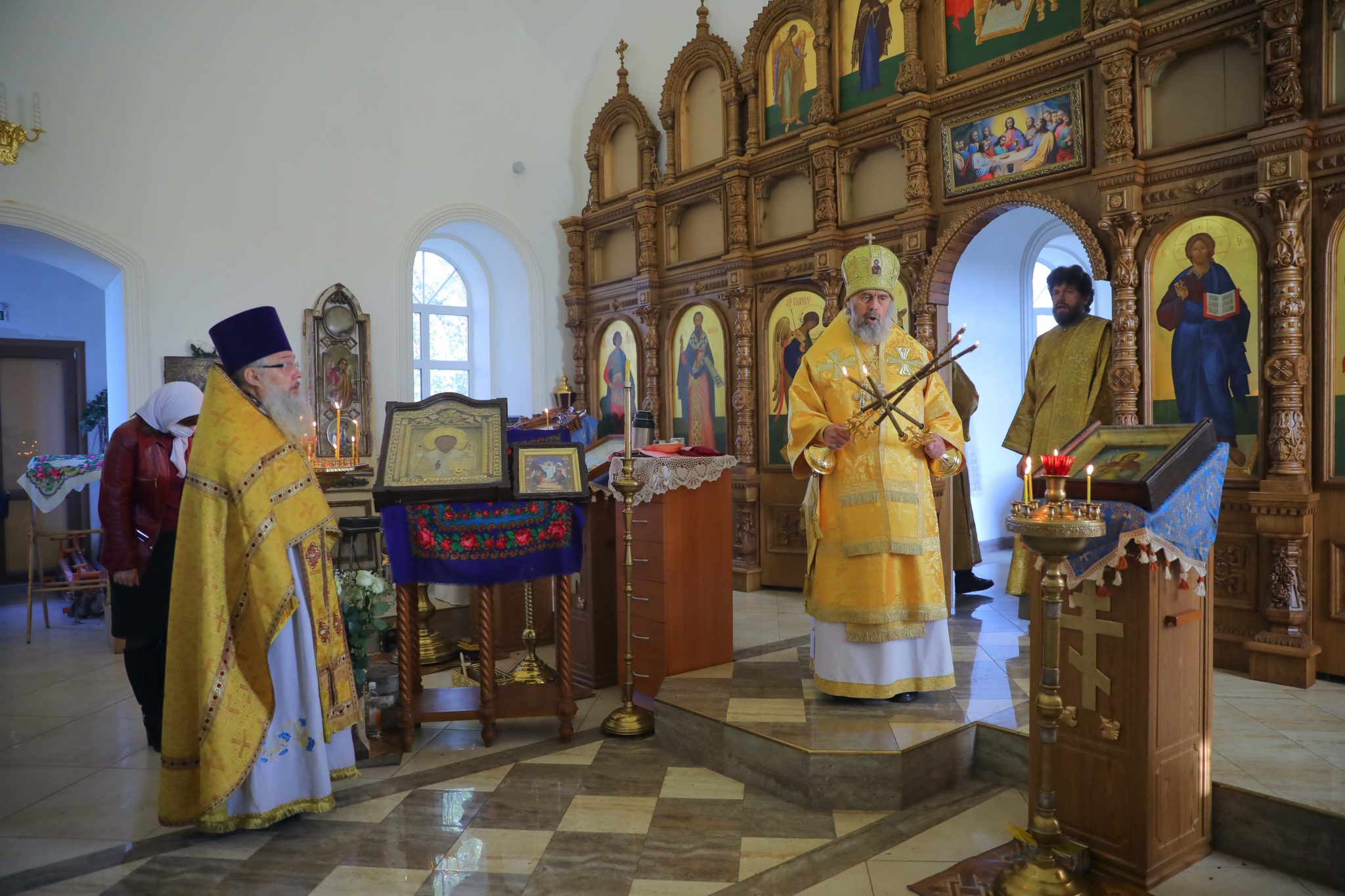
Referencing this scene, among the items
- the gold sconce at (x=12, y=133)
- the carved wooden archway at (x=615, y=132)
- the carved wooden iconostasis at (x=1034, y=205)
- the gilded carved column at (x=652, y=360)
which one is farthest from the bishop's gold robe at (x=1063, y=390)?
the gold sconce at (x=12, y=133)

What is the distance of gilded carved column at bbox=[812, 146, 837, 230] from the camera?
7125 mm

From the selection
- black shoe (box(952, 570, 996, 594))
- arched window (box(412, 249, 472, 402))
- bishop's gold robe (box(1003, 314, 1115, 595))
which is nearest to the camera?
bishop's gold robe (box(1003, 314, 1115, 595))

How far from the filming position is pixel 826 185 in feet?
23.5

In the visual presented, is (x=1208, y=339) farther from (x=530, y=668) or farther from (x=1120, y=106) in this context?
(x=530, y=668)

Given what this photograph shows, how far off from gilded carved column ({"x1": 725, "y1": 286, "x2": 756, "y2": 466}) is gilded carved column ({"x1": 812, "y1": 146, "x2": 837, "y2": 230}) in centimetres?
102

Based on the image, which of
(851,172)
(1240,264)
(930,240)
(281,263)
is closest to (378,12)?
(281,263)

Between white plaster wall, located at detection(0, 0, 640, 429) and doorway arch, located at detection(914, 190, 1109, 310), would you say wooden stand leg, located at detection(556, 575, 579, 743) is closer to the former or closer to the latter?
doorway arch, located at detection(914, 190, 1109, 310)

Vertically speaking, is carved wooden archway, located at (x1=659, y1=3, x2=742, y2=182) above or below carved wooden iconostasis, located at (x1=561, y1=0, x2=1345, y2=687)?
above

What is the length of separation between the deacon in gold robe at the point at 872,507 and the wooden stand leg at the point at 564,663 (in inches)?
47.2

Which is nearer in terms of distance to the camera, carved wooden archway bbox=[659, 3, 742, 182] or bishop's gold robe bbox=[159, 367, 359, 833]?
bishop's gold robe bbox=[159, 367, 359, 833]

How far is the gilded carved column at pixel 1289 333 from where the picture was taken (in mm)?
4516

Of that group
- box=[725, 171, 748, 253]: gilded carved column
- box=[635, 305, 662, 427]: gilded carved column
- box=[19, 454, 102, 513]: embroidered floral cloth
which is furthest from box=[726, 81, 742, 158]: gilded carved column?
box=[19, 454, 102, 513]: embroidered floral cloth

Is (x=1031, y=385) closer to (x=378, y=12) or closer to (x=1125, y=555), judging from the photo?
(x=1125, y=555)

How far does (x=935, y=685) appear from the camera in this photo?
4.11m
